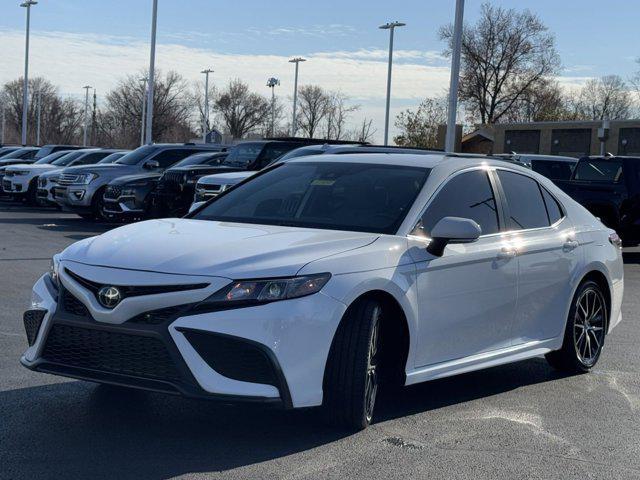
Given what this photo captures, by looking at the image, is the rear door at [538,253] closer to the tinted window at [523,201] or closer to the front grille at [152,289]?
the tinted window at [523,201]

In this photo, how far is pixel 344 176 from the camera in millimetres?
6328

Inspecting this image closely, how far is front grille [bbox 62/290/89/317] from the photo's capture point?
4.91 metres

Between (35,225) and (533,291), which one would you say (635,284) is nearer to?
(533,291)

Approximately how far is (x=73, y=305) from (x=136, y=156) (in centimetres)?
1804

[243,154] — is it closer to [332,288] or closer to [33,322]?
[33,322]

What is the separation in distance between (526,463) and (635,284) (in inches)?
399

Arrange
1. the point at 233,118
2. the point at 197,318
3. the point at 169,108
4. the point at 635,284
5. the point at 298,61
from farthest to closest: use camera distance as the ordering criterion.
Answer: the point at 233,118
the point at 169,108
the point at 298,61
the point at 635,284
the point at 197,318

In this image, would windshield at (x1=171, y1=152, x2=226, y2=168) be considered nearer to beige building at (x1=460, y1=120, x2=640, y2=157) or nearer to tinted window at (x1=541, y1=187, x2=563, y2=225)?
tinted window at (x1=541, y1=187, x2=563, y2=225)

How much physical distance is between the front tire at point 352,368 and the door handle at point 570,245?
7.51 ft

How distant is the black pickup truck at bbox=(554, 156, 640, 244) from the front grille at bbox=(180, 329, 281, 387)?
44.6 ft

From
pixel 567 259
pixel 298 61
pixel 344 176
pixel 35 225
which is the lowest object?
pixel 35 225

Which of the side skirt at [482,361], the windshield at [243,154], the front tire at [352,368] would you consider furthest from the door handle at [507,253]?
the windshield at [243,154]

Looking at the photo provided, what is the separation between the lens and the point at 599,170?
18500mm

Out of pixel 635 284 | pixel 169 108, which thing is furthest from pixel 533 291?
pixel 169 108
